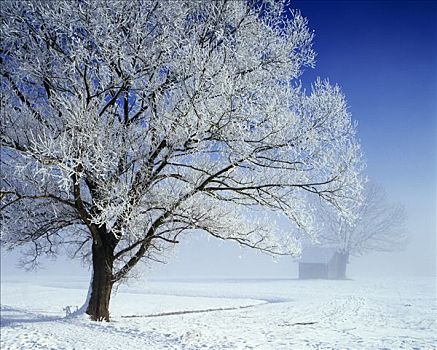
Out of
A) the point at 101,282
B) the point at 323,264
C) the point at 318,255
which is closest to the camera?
the point at 101,282

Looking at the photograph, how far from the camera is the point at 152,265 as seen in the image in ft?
54.0

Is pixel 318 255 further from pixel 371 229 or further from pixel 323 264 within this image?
pixel 371 229

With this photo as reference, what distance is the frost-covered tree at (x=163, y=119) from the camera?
957 centimetres

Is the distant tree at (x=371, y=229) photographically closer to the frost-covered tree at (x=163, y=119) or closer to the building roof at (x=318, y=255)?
the building roof at (x=318, y=255)

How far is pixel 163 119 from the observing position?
9.86m

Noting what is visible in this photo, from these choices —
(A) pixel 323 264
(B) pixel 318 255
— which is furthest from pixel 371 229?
(B) pixel 318 255

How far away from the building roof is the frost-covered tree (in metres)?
42.3

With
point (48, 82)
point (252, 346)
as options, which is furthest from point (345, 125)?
point (48, 82)

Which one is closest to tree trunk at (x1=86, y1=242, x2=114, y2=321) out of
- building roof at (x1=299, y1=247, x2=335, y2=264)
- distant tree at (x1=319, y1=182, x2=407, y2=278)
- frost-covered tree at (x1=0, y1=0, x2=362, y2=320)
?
frost-covered tree at (x1=0, y1=0, x2=362, y2=320)

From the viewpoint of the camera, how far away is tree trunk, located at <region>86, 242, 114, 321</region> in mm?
11898

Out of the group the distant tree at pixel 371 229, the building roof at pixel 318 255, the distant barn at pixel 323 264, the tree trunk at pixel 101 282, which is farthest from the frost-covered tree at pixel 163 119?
the building roof at pixel 318 255

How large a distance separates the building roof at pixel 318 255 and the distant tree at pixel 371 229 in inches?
194

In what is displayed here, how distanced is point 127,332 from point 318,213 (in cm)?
3976

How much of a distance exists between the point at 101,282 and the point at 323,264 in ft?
143
